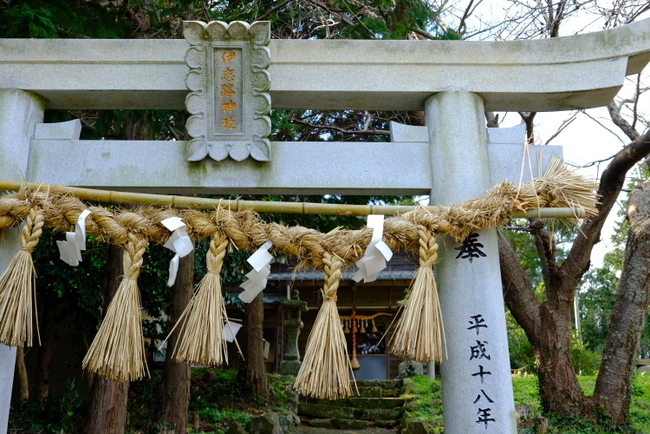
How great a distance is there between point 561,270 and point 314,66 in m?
4.70

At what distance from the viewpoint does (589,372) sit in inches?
506

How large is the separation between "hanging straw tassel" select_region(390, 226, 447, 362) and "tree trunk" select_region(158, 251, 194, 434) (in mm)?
5139

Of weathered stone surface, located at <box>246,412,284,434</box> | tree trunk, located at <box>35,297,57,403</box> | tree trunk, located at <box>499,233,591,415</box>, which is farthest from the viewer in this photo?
tree trunk, located at <box>35,297,57,403</box>

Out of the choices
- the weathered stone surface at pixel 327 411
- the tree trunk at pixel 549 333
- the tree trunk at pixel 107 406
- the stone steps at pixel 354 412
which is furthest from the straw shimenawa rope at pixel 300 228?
the weathered stone surface at pixel 327 411

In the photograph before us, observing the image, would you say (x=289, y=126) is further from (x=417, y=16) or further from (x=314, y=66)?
(x=314, y=66)

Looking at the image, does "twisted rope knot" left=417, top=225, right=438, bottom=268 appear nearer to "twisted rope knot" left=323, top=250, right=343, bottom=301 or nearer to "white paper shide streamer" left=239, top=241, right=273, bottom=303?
"twisted rope knot" left=323, top=250, right=343, bottom=301

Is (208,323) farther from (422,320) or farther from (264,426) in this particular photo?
(264,426)

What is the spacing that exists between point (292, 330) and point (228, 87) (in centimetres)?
1042

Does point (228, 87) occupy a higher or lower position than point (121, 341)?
higher

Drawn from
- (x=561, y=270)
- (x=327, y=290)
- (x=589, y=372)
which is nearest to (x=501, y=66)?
(x=327, y=290)

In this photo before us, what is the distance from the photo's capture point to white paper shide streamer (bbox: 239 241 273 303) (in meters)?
3.08

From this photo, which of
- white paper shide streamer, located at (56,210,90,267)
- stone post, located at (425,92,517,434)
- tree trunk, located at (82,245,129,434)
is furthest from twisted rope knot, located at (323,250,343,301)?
tree trunk, located at (82,245,129,434)

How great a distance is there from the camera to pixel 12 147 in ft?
11.0

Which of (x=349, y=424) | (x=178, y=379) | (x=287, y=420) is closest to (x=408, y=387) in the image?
(x=349, y=424)
